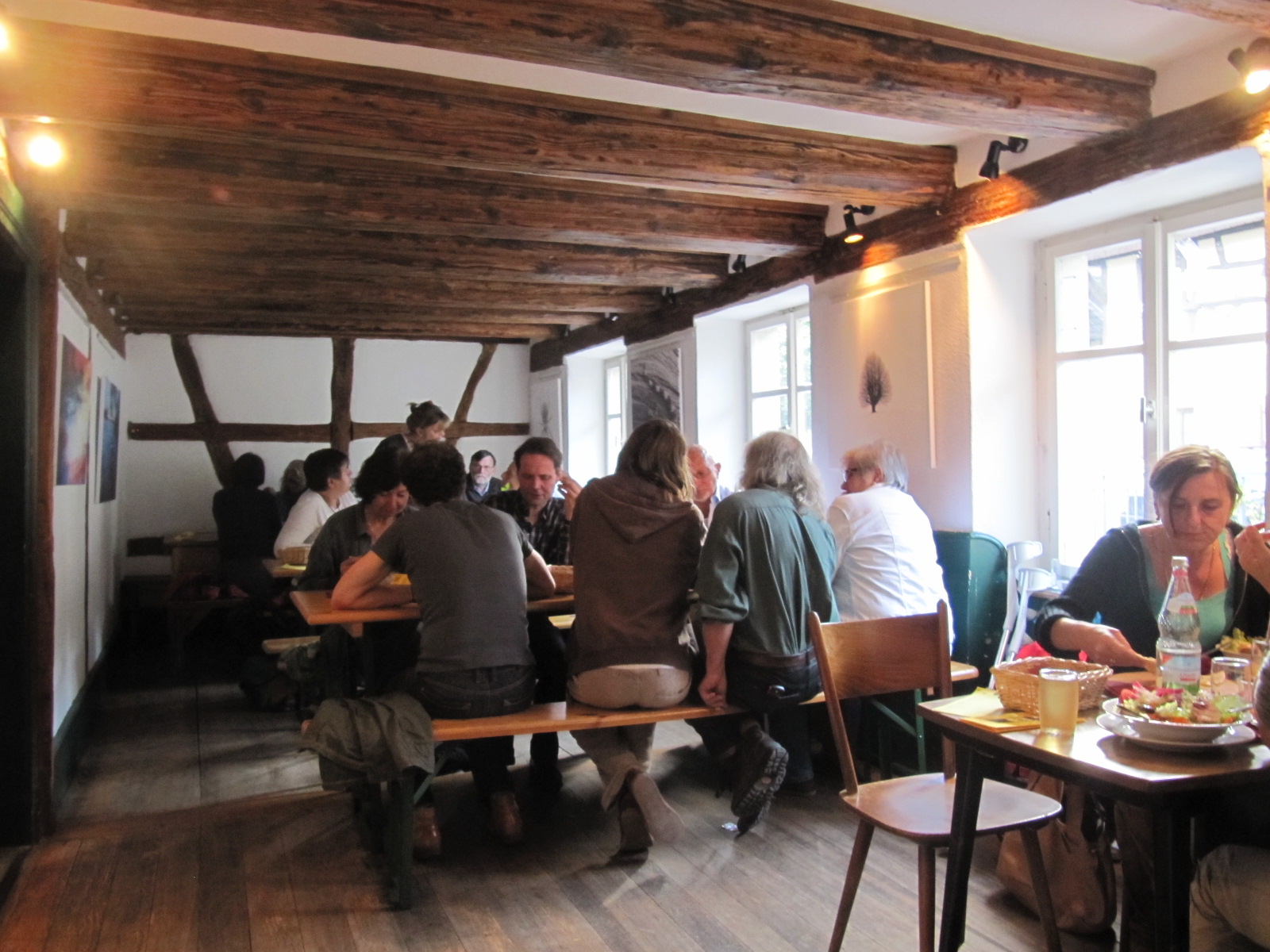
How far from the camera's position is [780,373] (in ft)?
21.3

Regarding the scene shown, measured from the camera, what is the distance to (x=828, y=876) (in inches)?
120

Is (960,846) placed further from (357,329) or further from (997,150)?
Result: (357,329)

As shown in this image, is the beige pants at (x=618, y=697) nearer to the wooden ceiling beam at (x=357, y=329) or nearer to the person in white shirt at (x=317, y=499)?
the person in white shirt at (x=317, y=499)

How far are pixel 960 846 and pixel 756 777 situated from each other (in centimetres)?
120

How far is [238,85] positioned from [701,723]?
8.52 feet

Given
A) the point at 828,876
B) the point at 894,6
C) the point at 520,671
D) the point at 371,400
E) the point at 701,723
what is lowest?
the point at 828,876

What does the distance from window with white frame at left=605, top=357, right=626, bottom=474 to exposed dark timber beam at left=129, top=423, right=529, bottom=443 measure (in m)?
1.22

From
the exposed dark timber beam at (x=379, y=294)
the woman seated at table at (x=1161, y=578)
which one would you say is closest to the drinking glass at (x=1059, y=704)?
the woman seated at table at (x=1161, y=578)

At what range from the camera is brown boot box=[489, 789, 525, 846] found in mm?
3352

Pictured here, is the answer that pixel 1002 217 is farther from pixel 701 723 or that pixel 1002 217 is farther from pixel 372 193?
pixel 372 193

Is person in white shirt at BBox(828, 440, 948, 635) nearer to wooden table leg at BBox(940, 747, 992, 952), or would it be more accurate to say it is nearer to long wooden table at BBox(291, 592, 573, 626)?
long wooden table at BBox(291, 592, 573, 626)

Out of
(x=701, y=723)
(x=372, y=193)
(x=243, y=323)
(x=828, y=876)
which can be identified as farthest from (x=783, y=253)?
(x=243, y=323)

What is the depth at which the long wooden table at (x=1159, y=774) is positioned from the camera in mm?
1709

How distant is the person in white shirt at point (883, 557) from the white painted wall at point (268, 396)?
19.4ft
